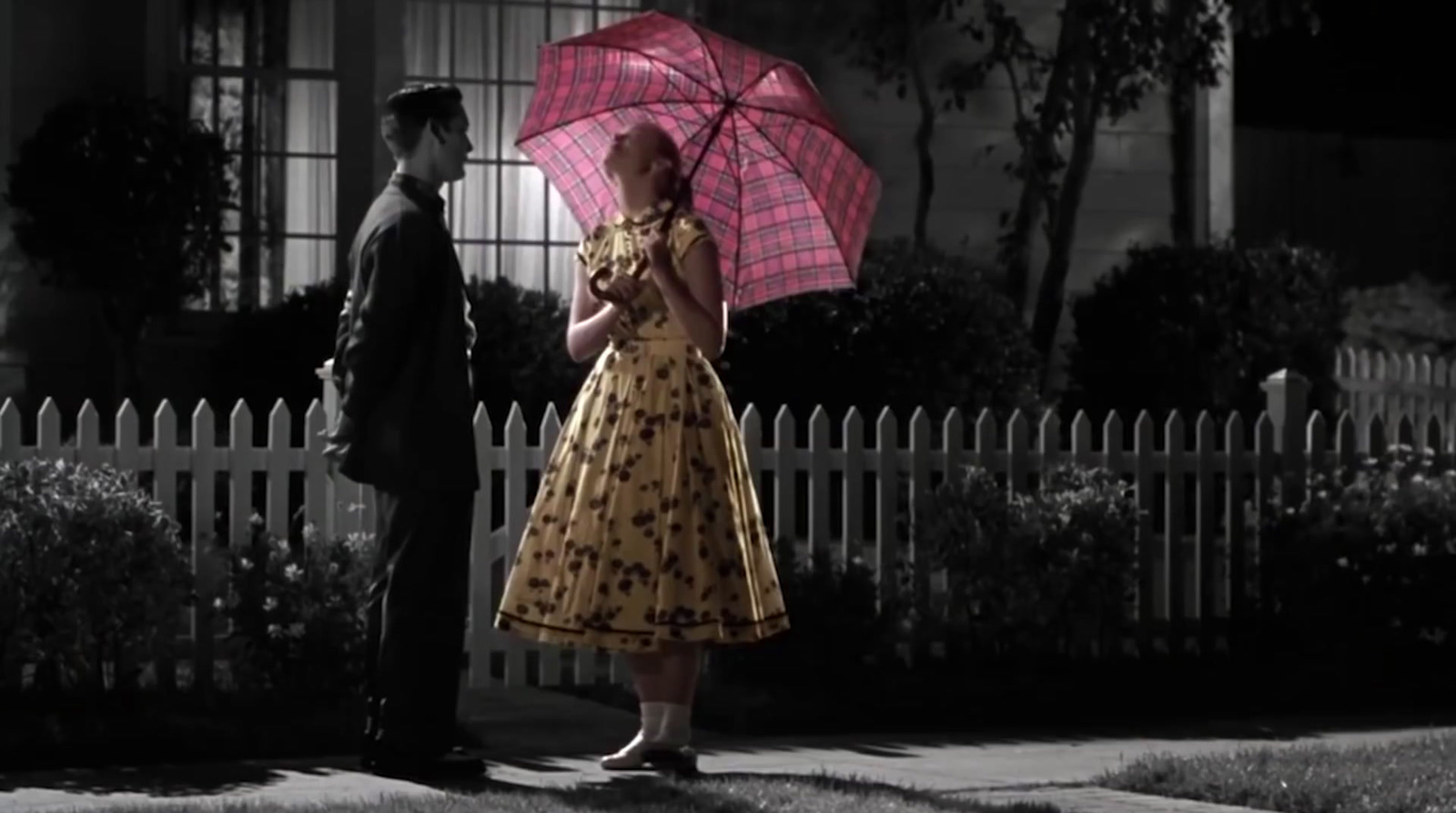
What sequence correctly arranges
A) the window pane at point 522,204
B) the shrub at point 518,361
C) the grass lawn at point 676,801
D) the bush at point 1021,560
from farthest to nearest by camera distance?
1. the window pane at point 522,204
2. the shrub at point 518,361
3. the bush at point 1021,560
4. the grass lawn at point 676,801

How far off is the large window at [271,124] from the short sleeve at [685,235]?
7.45 meters

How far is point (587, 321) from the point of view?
26.1ft

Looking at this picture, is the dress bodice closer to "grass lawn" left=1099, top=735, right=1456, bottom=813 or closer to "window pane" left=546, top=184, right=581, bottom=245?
"grass lawn" left=1099, top=735, right=1456, bottom=813

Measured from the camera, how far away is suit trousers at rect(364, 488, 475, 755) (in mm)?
7629

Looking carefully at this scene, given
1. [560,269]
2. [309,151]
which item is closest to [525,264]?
[560,269]

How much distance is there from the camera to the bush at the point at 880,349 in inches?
526

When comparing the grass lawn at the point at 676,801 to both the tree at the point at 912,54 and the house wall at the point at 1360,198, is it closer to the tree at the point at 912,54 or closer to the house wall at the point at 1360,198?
the tree at the point at 912,54

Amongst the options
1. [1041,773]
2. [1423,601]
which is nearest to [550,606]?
[1041,773]

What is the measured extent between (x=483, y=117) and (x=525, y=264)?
851 mm

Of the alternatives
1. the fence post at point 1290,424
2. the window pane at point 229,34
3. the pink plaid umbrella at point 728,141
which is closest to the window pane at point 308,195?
the window pane at point 229,34

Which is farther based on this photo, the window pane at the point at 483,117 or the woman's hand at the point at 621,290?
the window pane at the point at 483,117

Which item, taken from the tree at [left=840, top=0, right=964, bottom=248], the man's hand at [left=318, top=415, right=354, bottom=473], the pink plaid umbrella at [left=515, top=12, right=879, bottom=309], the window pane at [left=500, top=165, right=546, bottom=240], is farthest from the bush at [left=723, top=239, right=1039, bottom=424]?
the man's hand at [left=318, top=415, right=354, bottom=473]

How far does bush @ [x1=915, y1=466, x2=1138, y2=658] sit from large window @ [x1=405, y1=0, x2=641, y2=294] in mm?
5436

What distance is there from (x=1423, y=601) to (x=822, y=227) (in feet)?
11.7
